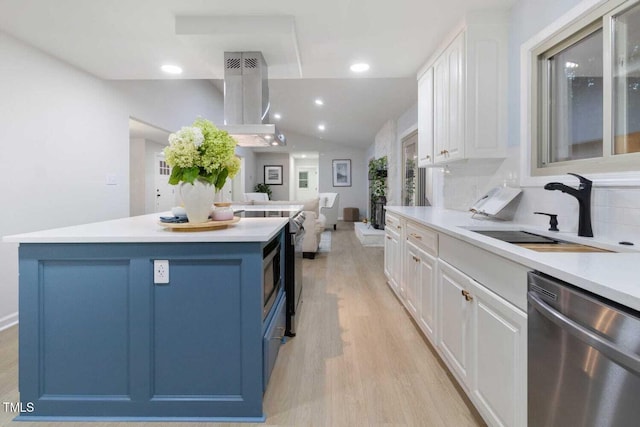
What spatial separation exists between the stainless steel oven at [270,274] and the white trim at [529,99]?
5.32 feet

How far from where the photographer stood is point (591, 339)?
2.58ft

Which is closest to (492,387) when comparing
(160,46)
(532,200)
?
(532,200)

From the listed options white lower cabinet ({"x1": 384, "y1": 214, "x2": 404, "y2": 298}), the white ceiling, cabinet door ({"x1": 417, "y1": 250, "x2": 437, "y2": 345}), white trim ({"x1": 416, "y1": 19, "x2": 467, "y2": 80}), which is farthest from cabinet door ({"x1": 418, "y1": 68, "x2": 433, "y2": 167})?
cabinet door ({"x1": 417, "y1": 250, "x2": 437, "y2": 345})

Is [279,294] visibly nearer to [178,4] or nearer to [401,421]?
[401,421]

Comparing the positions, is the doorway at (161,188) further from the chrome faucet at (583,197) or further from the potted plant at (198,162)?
the chrome faucet at (583,197)

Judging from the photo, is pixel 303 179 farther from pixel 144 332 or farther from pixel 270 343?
pixel 144 332

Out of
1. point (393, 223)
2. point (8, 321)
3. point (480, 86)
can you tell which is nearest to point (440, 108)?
point (480, 86)

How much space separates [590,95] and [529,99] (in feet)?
1.24

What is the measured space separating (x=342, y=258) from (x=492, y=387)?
3844 mm

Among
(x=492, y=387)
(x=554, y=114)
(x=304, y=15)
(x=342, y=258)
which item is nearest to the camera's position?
(x=492, y=387)

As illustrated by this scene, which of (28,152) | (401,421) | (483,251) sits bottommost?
(401,421)

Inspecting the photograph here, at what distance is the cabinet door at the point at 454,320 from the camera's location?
5.15ft

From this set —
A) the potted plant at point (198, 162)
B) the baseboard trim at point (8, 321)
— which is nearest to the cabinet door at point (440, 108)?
the potted plant at point (198, 162)

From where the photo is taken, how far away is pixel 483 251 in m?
1.41
